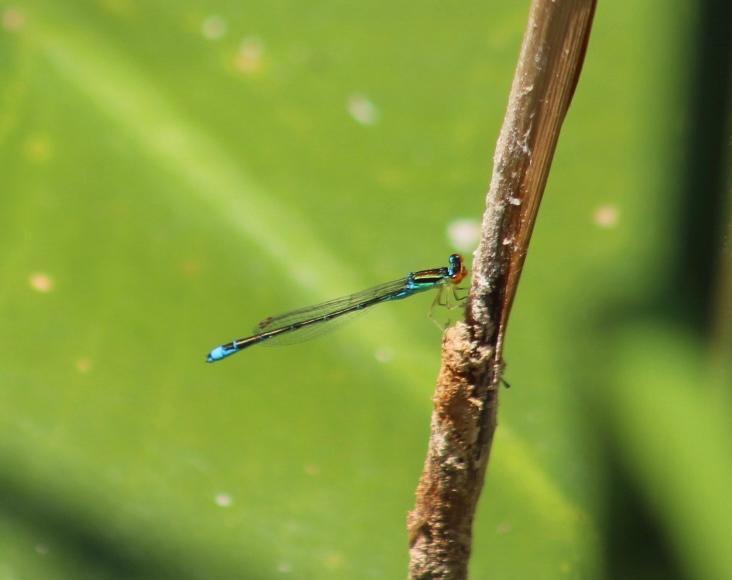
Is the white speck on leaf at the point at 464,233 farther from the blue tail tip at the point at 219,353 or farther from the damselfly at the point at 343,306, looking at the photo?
the blue tail tip at the point at 219,353

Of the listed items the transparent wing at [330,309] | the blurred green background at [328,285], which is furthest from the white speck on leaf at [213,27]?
the transparent wing at [330,309]

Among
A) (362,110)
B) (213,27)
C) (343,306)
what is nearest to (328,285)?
(343,306)

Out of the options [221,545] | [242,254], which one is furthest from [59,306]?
[221,545]

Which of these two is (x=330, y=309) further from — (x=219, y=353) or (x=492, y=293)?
(x=492, y=293)

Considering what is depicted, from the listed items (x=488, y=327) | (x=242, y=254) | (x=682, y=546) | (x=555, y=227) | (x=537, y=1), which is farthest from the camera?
(x=242, y=254)

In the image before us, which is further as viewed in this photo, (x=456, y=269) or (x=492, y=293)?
(x=456, y=269)

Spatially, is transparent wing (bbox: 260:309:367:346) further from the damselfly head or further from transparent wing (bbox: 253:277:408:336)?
the damselfly head

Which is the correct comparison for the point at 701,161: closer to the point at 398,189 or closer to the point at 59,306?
the point at 398,189
